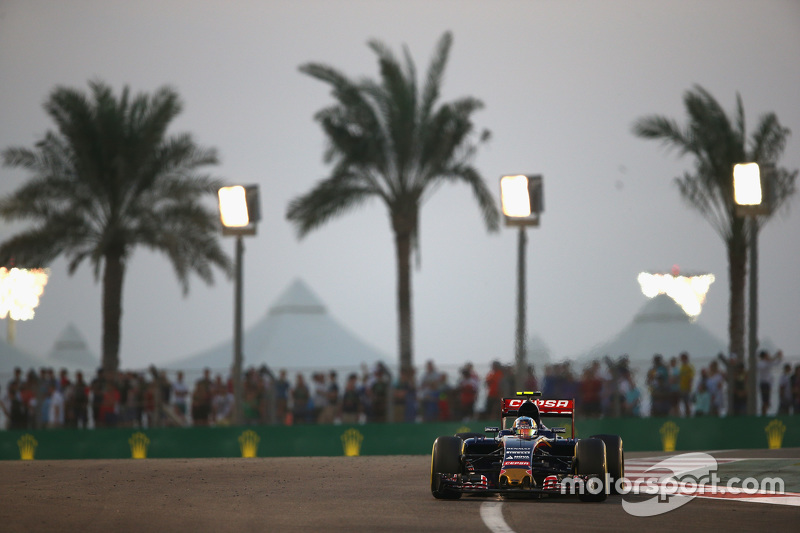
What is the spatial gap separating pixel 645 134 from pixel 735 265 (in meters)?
4.59

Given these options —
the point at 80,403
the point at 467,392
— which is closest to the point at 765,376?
the point at 467,392

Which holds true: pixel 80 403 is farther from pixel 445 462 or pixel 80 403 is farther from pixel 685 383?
pixel 445 462

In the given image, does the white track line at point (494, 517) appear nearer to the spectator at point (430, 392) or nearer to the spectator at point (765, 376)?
the spectator at point (430, 392)

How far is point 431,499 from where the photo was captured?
12.7 m

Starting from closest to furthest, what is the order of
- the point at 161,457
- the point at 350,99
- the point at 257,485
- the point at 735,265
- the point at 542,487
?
the point at 542,487 < the point at 257,485 < the point at 161,457 < the point at 350,99 < the point at 735,265

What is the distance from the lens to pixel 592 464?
1190 centimetres

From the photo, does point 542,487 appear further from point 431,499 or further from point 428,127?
point 428,127

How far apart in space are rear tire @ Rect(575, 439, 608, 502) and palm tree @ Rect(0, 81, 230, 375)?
22086 mm

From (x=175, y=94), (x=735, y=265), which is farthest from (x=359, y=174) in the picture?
(x=735, y=265)

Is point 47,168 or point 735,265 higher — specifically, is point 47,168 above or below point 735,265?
above

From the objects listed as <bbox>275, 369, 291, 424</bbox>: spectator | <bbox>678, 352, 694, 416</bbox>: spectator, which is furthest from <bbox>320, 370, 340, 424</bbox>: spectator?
<bbox>678, 352, 694, 416</bbox>: spectator

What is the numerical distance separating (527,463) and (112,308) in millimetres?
23453

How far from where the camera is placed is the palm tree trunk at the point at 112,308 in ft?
108

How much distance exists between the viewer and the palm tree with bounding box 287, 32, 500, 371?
31609 millimetres
